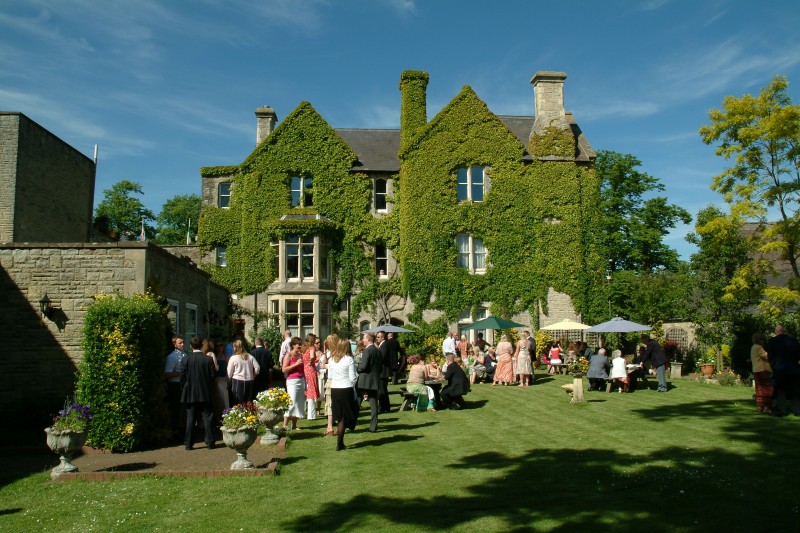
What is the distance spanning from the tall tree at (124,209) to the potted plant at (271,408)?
54.7m

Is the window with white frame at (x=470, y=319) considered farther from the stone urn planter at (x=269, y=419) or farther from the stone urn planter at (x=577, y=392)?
the stone urn planter at (x=269, y=419)

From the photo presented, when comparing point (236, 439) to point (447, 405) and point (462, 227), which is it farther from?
point (462, 227)

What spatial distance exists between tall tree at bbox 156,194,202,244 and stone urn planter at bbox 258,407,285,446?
58.0 meters

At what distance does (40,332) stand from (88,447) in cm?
345

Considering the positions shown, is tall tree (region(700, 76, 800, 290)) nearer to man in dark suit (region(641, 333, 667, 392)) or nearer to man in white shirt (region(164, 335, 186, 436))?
man in dark suit (region(641, 333, 667, 392))

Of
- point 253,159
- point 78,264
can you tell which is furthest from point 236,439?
point 253,159

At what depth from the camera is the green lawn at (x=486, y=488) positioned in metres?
6.66

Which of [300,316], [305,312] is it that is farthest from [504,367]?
[305,312]

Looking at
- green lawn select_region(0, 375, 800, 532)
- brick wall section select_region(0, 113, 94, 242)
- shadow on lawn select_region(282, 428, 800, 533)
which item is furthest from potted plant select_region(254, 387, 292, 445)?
brick wall section select_region(0, 113, 94, 242)

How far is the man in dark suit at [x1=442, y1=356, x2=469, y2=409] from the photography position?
1598 centimetres

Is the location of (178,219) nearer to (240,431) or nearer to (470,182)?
(470,182)

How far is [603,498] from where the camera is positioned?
7.33 m

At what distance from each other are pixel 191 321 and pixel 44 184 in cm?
950

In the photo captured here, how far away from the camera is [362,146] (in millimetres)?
35219
